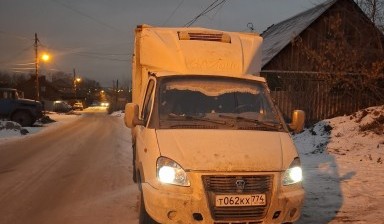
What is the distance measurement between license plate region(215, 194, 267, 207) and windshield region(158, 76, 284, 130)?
3.38ft

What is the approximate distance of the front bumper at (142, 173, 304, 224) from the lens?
4.57 metres

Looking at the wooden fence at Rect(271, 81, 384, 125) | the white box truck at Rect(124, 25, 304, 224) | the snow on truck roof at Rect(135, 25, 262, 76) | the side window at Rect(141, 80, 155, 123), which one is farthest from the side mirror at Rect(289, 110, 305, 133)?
the wooden fence at Rect(271, 81, 384, 125)

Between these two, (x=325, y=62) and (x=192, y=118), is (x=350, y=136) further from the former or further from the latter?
(x=192, y=118)

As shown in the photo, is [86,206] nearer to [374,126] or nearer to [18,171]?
[18,171]

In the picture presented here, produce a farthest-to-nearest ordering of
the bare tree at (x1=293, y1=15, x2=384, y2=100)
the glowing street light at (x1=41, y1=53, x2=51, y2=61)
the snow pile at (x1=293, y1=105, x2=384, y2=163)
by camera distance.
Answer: the glowing street light at (x1=41, y1=53, x2=51, y2=61) < the bare tree at (x1=293, y1=15, x2=384, y2=100) < the snow pile at (x1=293, y1=105, x2=384, y2=163)

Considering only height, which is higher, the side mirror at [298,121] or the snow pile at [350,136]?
the side mirror at [298,121]

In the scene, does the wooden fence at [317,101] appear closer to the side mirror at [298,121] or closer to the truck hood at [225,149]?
the side mirror at [298,121]

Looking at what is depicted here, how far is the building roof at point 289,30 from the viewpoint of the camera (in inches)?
990

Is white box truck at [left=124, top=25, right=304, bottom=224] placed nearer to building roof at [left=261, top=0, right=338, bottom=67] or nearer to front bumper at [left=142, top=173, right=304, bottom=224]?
front bumper at [left=142, top=173, right=304, bottom=224]

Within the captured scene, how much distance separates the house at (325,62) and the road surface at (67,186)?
7737 millimetres

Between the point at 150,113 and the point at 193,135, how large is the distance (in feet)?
2.87

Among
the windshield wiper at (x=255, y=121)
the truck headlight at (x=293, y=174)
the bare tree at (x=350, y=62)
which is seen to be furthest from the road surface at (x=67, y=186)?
the bare tree at (x=350, y=62)

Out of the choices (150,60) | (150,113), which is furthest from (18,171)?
(150,113)

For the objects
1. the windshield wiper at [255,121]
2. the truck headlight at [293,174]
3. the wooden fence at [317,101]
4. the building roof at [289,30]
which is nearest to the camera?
the truck headlight at [293,174]
